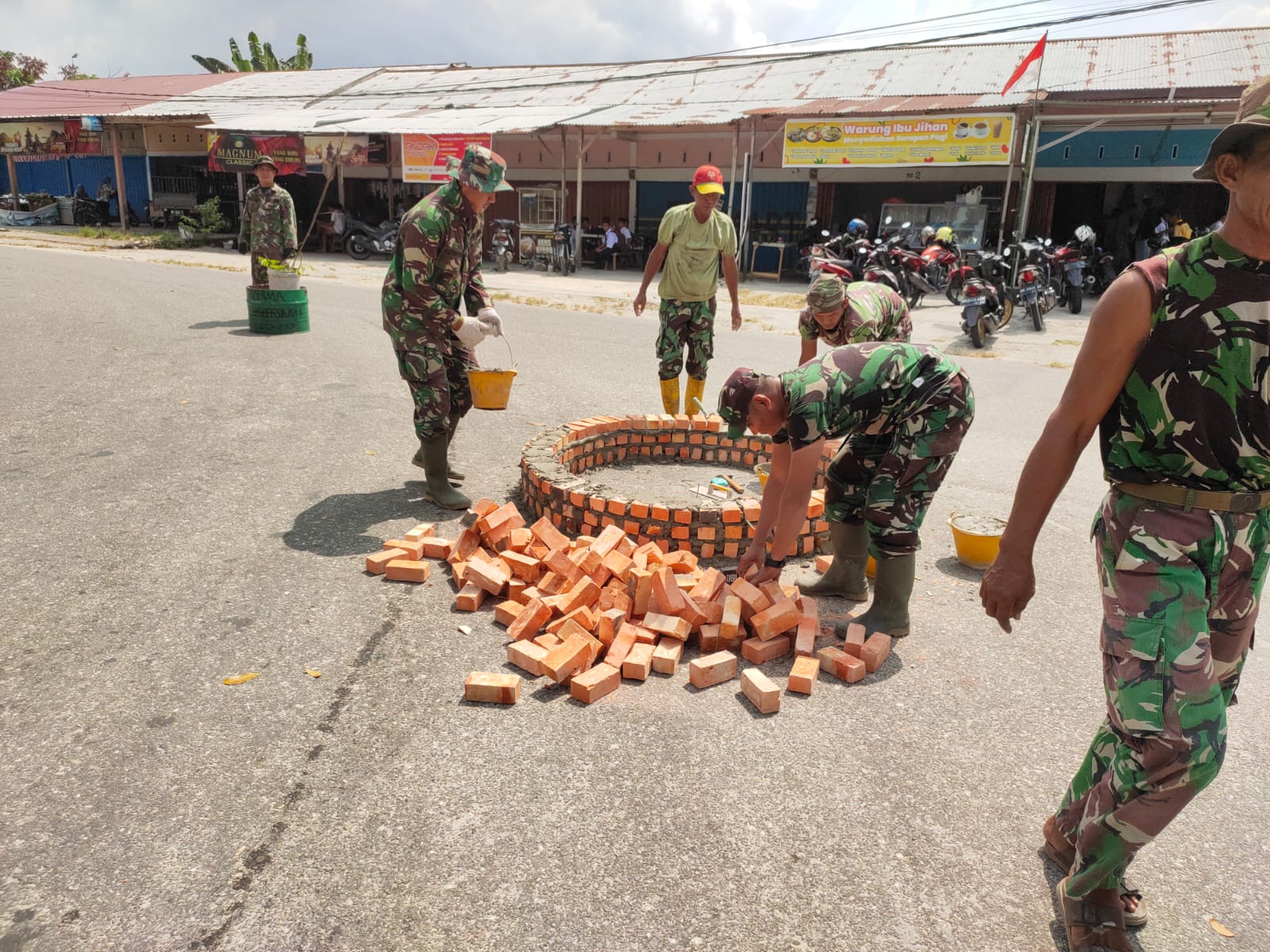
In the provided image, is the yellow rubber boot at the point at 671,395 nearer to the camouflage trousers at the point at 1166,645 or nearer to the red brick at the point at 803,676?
the red brick at the point at 803,676

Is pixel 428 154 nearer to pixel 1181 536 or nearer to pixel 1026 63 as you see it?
pixel 1026 63

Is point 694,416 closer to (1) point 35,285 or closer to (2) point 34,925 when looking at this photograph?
(2) point 34,925

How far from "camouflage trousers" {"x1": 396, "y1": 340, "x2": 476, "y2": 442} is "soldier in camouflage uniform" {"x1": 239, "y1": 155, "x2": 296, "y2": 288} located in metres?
5.88

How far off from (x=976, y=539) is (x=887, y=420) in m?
1.36

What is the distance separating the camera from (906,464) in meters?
3.62

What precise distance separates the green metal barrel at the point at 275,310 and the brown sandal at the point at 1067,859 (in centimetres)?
986

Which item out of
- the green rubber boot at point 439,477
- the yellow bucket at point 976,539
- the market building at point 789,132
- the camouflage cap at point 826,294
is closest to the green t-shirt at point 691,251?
the camouflage cap at point 826,294

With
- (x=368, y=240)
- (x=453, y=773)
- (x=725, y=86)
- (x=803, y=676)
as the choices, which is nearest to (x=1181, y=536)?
(x=803, y=676)

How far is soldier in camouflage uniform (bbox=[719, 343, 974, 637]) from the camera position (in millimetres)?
3268

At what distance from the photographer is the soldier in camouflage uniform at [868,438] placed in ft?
10.7

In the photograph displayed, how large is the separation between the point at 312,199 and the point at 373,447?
→ 26914 millimetres

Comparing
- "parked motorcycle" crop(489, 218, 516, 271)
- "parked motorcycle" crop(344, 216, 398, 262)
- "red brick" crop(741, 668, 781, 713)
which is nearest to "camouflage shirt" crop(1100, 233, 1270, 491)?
"red brick" crop(741, 668, 781, 713)

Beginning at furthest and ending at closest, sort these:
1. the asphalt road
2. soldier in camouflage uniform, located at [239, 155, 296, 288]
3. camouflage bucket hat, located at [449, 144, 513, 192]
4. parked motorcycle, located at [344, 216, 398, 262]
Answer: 1. parked motorcycle, located at [344, 216, 398, 262]
2. soldier in camouflage uniform, located at [239, 155, 296, 288]
3. camouflage bucket hat, located at [449, 144, 513, 192]
4. the asphalt road

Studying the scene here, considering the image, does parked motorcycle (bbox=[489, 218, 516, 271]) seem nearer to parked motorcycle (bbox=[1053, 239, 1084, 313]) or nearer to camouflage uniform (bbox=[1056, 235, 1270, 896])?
parked motorcycle (bbox=[1053, 239, 1084, 313])
